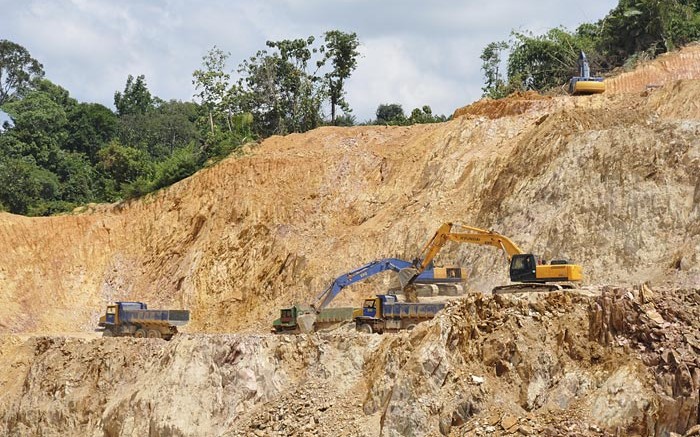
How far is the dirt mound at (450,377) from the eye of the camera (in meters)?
22.0

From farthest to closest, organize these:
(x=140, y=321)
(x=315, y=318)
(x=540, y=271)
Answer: (x=140, y=321), (x=315, y=318), (x=540, y=271)

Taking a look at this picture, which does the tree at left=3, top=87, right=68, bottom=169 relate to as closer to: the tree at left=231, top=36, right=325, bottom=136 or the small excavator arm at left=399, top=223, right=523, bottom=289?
the tree at left=231, top=36, right=325, bottom=136

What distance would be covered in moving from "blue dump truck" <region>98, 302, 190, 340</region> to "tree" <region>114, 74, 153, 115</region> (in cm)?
6397

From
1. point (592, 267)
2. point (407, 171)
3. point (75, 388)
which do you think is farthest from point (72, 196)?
point (592, 267)

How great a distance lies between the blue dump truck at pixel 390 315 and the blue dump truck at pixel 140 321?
7.46m

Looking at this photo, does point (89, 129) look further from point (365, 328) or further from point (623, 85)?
point (365, 328)

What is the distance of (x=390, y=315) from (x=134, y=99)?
75.8 m

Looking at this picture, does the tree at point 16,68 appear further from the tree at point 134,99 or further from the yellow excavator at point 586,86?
the yellow excavator at point 586,86

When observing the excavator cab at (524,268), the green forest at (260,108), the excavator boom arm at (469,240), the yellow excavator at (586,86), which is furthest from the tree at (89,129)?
the excavator cab at (524,268)

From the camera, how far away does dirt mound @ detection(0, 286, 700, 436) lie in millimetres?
22031

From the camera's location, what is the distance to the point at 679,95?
3969 centimetres

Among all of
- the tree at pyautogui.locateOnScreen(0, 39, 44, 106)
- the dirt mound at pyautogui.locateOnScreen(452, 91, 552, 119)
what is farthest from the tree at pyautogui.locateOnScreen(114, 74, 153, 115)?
the dirt mound at pyautogui.locateOnScreen(452, 91, 552, 119)

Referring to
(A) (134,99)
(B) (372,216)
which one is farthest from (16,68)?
(B) (372,216)

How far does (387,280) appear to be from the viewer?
40719 millimetres
